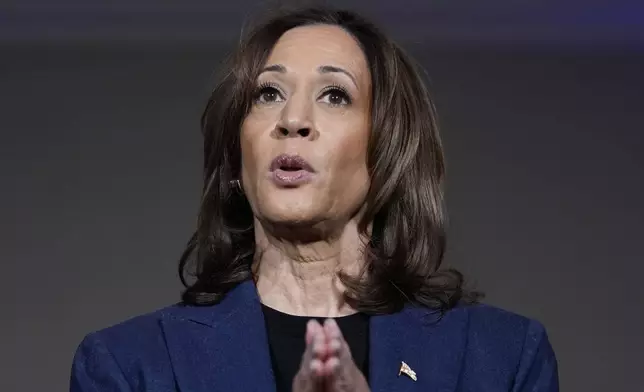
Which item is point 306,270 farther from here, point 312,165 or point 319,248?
point 312,165

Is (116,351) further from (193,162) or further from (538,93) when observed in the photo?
(538,93)

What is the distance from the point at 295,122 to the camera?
2338 mm

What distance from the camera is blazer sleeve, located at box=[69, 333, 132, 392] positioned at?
7.32ft

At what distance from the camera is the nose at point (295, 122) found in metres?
2.34

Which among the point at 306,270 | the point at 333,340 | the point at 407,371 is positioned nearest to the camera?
the point at 333,340

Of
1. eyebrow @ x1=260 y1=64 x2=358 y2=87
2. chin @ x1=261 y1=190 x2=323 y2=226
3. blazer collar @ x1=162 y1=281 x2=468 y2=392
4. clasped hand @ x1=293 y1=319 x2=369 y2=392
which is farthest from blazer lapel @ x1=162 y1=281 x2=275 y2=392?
eyebrow @ x1=260 y1=64 x2=358 y2=87

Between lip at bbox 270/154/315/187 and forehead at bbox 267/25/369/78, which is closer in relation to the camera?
lip at bbox 270/154/315/187


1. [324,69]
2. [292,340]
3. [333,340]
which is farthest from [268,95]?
[333,340]

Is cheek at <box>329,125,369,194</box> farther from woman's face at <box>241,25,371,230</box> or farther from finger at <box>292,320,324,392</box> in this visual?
finger at <box>292,320,324,392</box>

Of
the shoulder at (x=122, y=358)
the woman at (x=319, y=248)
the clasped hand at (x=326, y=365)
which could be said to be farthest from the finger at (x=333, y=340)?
the shoulder at (x=122, y=358)

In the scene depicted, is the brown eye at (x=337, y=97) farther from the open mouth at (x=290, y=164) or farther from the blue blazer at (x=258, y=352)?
the blue blazer at (x=258, y=352)

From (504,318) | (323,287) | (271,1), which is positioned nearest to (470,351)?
(504,318)

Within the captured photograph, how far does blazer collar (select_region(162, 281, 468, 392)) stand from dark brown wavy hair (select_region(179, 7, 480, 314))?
5cm

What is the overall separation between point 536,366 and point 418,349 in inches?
7.7
